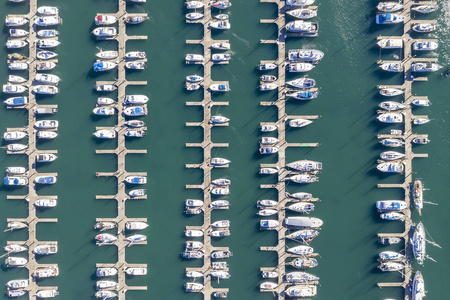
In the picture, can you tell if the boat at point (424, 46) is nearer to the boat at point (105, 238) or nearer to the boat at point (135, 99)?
the boat at point (135, 99)

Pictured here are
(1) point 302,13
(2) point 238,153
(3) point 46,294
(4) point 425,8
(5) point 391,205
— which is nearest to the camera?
(5) point 391,205

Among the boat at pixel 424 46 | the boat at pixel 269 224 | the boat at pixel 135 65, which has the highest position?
the boat at pixel 424 46

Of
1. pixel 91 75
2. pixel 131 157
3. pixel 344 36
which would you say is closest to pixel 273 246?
pixel 131 157

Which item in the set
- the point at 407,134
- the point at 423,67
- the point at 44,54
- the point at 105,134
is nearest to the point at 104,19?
the point at 44,54

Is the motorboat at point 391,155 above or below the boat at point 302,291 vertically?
above

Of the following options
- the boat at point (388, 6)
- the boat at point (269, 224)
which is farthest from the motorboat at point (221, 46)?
the boat at point (269, 224)

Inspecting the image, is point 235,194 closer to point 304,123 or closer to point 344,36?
point 304,123

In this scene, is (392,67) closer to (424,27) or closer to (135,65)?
(424,27)
